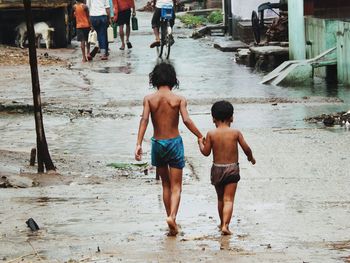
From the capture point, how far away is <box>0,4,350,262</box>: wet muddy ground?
23.0 feet

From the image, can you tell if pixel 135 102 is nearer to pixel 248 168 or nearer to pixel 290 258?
pixel 248 168

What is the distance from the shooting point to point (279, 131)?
43.9 feet

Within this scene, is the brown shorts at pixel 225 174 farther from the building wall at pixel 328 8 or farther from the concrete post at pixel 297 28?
the building wall at pixel 328 8

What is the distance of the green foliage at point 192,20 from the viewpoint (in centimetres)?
3721

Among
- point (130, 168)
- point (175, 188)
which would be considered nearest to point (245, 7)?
point (130, 168)

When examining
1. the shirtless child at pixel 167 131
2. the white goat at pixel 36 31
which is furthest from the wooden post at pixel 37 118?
the white goat at pixel 36 31

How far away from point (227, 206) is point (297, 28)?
41.4ft

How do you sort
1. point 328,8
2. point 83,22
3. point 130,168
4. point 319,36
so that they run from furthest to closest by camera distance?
point 83,22
point 328,8
point 319,36
point 130,168

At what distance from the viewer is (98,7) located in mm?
24375

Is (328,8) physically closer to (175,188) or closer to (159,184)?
(159,184)

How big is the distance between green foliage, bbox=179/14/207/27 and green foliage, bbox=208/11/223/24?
0.33 m

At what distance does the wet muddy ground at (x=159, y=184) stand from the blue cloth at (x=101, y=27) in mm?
4364

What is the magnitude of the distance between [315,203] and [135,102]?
7.87m

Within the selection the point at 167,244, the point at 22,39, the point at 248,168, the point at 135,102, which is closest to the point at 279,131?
the point at 248,168
